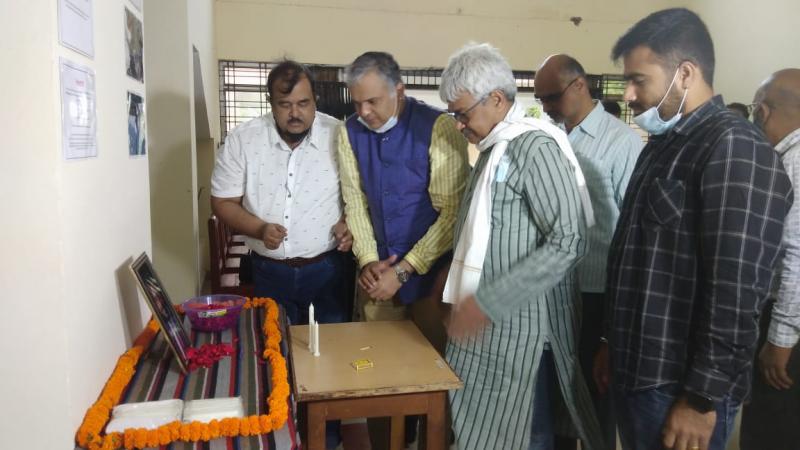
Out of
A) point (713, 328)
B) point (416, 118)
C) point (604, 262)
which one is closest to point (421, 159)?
point (416, 118)

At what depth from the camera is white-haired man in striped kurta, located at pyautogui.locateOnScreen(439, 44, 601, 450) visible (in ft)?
4.97

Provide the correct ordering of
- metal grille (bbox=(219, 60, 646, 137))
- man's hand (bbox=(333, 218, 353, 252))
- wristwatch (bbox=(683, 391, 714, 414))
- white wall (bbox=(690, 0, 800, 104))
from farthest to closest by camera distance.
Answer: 1. metal grille (bbox=(219, 60, 646, 137))
2. white wall (bbox=(690, 0, 800, 104))
3. man's hand (bbox=(333, 218, 353, 252))
4. wristwatch (bbox=(683, 391, 714, 414))

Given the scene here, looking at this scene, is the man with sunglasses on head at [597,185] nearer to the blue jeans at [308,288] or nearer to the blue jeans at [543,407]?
the blue jeans at [543,407]

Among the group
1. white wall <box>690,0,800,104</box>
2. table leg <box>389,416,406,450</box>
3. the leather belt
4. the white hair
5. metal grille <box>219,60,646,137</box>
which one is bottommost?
table leg <box>389,416,406,450</box>

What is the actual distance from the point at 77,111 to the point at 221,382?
2.31 feet

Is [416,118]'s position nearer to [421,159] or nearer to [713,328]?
[421,159]

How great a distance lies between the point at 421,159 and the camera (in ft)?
6.65

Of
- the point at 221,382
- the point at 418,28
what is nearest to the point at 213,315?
the point at 221,382

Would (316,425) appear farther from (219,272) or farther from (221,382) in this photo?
(219,272)

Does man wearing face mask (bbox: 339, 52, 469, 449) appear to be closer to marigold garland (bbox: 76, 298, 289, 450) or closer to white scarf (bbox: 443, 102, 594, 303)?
white scarf (bbox: 443, 102, 594, 303)

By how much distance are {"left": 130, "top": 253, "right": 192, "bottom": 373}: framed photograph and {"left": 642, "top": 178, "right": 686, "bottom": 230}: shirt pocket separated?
1.15m

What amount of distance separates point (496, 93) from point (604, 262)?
0.70 metres

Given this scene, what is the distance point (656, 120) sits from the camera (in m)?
1.31

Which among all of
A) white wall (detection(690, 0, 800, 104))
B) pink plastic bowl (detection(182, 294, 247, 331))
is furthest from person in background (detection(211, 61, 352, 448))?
white wall (detection(690, 0, 800, 104))
